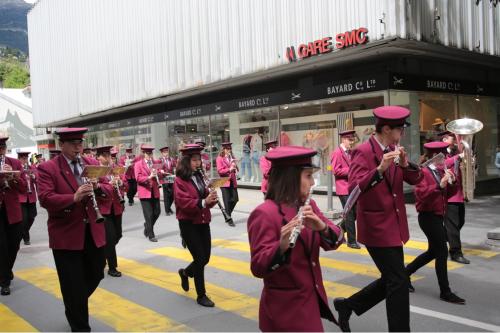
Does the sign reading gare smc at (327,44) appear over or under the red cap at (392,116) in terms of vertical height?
over

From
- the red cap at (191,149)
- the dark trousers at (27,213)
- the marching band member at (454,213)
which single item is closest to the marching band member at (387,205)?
the red cap at (191,149)

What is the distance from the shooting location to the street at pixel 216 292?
551 cm

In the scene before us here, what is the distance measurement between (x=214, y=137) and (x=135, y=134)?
8.26 meters

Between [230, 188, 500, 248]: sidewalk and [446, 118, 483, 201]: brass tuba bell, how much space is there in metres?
2.90

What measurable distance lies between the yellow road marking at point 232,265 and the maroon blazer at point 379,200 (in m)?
2.02

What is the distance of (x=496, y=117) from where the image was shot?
19609 millimetres

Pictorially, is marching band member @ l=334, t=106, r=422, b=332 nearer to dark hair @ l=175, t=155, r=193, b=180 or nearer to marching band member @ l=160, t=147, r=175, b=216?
dark hair @ l=175, t=155, r=193, b=180

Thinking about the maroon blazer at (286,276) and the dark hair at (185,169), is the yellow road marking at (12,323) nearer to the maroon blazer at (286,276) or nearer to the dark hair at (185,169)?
the dark hair at (185,169)

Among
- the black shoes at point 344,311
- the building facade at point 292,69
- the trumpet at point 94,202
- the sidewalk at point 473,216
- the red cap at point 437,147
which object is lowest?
the sidewalk at point 473,216

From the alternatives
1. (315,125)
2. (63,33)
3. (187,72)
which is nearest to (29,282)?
(315,125)

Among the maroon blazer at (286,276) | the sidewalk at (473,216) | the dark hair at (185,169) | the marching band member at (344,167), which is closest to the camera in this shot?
the maroon blazer at (286,276)

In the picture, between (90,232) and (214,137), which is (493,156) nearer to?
(214,137)

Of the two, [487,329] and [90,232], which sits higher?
[90,232]

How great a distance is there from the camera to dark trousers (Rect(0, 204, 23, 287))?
730 centimetres
